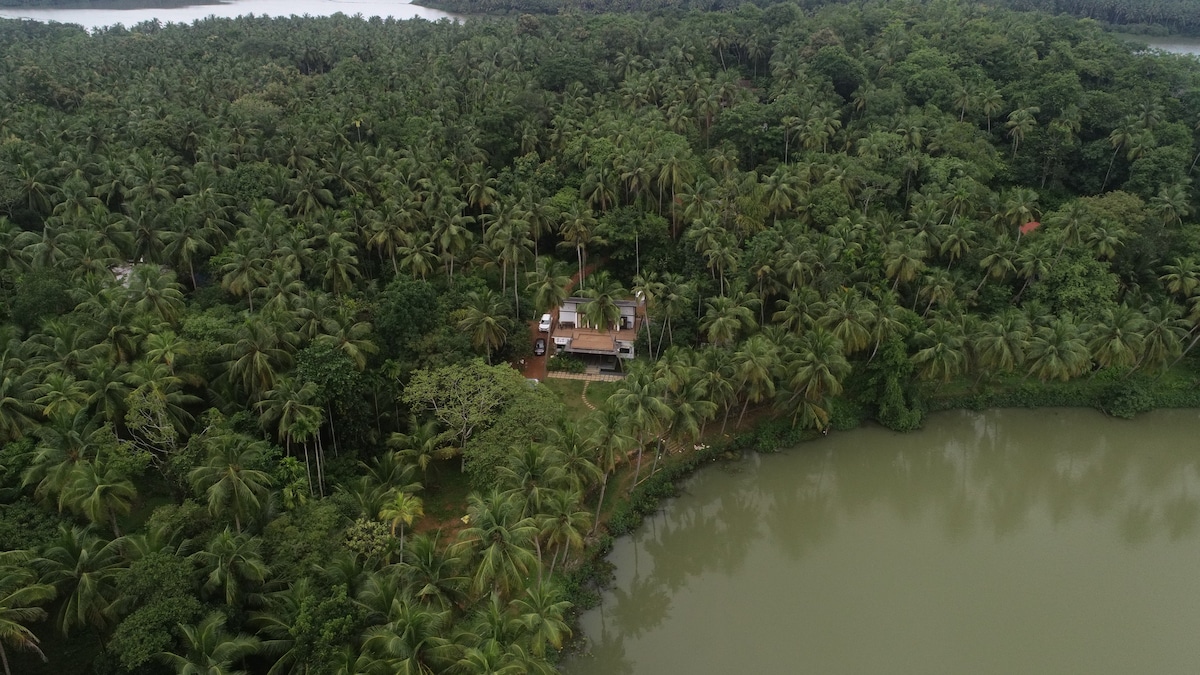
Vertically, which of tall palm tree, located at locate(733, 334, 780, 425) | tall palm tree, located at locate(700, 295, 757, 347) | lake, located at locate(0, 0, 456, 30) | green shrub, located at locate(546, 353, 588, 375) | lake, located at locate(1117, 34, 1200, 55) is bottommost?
green shrub, located at locate(546, 353, 588, 375)

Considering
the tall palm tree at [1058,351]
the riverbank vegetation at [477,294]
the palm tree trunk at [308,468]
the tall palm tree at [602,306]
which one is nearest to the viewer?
the riverbank vegetation at [477,294]

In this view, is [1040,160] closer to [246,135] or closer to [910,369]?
[910,369]

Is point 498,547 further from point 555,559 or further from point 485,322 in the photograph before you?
point 485,322

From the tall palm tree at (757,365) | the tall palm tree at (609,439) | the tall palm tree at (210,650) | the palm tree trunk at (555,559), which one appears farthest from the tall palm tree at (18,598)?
the tall palm tree at (757,365)

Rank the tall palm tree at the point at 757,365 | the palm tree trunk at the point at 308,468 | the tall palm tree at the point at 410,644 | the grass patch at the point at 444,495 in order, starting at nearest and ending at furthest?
the tall palm tree at the point at 410,644, the palm tree trunk at the point at 308,468, the grass patch at the point at 444,495, the tall palm tree at the point at 757,365

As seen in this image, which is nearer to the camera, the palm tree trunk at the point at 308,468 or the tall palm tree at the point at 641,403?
the palm tree trunk at the point at 308,468

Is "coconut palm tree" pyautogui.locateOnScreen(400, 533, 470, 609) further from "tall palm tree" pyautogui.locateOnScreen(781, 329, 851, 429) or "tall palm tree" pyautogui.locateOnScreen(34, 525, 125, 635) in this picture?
"tall palm tree" pyautogui.locateOnScreen(781, 329, 851, 429)

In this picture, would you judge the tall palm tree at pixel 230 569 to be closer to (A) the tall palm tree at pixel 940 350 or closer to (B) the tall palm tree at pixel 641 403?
(B) the tall palm tree at pixel 641 403

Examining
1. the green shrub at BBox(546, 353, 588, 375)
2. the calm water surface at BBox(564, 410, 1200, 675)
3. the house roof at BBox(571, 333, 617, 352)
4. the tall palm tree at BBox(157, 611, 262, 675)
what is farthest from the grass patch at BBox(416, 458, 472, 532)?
the tall palm tree at BBox(157, 611, 262, 675)
